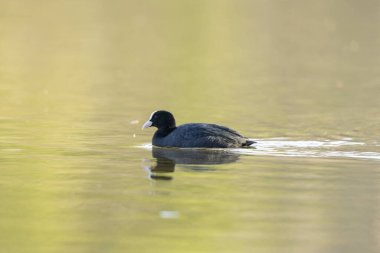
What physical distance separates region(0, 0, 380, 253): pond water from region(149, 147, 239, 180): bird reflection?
0.09ft

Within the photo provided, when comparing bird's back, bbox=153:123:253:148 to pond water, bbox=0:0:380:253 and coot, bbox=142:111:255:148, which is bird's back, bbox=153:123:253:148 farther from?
pond water, bbox=0:0:380:253

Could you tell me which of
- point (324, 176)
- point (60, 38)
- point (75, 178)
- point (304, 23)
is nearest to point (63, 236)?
point (75, 178)

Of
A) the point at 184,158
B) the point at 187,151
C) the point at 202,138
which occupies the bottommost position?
the point at 184,158

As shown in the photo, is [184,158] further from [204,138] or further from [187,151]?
[204,138]

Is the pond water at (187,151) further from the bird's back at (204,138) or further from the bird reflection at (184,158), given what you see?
the bird's back at (204,138)

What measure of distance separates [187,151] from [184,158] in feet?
2.32

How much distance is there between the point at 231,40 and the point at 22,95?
50.0 ft

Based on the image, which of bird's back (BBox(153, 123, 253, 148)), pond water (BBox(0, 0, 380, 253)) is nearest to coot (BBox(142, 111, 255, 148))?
bird's back (BBox(153, 123, 253, 148))

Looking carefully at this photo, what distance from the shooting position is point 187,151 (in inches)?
635

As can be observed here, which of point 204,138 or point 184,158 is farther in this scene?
point 204,138

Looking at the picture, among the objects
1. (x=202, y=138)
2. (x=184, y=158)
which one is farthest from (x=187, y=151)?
(x=184, y=158)

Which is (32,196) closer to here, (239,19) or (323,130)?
(323,130)

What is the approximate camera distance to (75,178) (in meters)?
13.4

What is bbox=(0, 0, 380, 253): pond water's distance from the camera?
10547 mm
